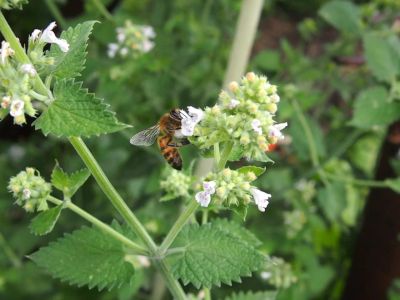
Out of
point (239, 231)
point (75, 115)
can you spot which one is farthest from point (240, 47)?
point (75, 115)

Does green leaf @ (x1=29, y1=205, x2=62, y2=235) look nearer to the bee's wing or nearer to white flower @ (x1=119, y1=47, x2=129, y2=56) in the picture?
the bee's wing

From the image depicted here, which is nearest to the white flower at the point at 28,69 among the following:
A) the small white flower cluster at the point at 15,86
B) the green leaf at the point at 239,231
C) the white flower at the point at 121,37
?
the small white flower cluster at the point at 15,86

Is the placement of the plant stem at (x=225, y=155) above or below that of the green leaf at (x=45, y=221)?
above

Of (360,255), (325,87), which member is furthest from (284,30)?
(360,255)

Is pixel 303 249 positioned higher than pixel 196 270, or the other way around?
pixel 196 270

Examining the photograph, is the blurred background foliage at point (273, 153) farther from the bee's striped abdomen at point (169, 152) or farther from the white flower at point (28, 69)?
the white flower at point (28, 69)

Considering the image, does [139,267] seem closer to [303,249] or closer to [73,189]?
[73,189]
